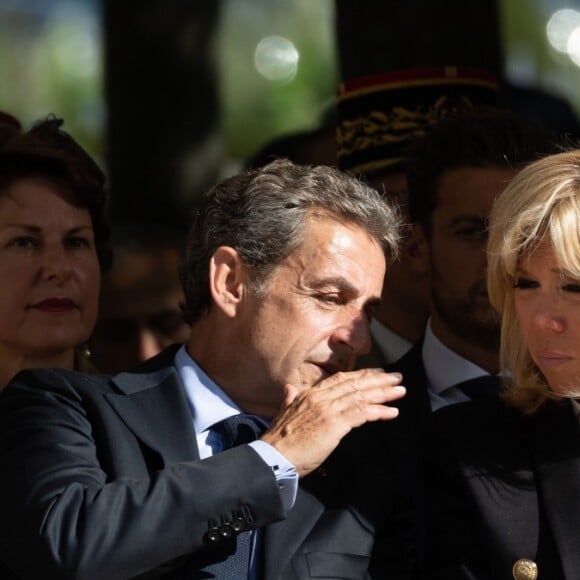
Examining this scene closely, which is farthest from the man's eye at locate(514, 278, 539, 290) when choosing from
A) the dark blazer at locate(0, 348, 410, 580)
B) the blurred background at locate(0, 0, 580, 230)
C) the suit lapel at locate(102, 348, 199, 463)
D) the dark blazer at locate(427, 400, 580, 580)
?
the blurred background at locate(0, 0, 580, 230)

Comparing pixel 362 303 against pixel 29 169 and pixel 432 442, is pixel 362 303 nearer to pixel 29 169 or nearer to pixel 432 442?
pixel 432 442

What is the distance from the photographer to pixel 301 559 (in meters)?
3.74

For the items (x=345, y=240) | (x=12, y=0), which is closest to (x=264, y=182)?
(x=345, y=240)

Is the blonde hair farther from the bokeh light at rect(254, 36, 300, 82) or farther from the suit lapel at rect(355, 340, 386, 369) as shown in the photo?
the bokeh light at rect(254, 36, 300, 82)

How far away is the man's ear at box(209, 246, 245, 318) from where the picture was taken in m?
4.08

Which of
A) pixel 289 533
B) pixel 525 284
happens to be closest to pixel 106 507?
pixel 289 533

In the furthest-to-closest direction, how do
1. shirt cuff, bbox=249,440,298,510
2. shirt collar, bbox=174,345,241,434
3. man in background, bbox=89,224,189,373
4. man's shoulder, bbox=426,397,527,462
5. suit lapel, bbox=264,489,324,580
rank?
man in background, bbox=89,224,189,373
shirt collar, bbox=174,345,241,434
man's shoulder, bbox=426,397,527,462
suit lapel, bbox=264,489,324,580
shirt cuff, bbox=249,440,298,510

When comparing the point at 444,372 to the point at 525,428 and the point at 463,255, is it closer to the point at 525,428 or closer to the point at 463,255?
the point at 463,255

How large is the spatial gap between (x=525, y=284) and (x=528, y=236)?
0.13m

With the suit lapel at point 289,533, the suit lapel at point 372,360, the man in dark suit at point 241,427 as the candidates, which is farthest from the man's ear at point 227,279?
the suit lapel at point 372,360

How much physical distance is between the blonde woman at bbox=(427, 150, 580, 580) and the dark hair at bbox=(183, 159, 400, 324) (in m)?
0.43

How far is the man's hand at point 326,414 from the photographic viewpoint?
3.57 metres

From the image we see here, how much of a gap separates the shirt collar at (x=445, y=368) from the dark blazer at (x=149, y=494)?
582 millimetres

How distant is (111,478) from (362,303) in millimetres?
811
